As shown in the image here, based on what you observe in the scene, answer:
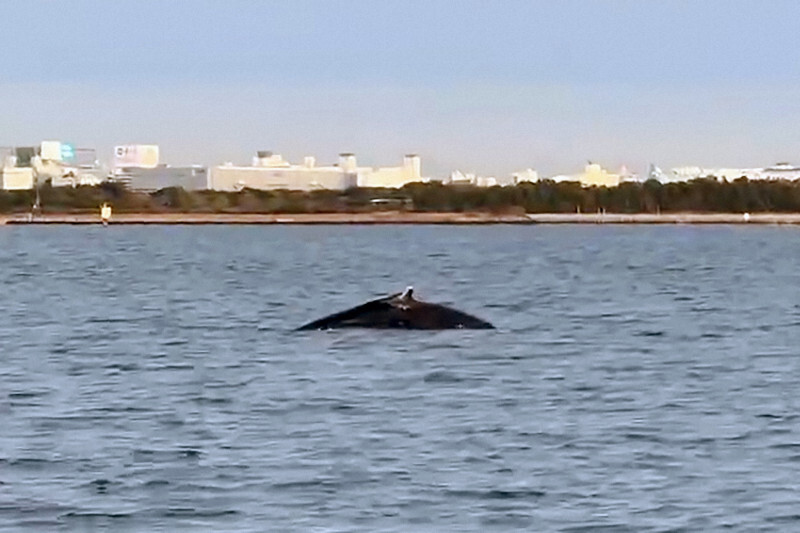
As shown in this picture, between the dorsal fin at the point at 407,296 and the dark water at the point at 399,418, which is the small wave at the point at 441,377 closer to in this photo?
the dark water at the point at 399,418

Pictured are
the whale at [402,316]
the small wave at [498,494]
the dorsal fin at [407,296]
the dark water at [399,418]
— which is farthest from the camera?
the whale at [402,316]

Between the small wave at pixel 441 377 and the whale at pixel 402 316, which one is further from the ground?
the whale at pixel 402 316

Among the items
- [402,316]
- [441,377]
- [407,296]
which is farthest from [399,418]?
[407,296]

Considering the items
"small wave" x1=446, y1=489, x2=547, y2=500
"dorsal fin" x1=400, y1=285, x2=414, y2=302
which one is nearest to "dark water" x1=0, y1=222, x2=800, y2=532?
"small wave" x1=446, y1=489, x2=547, y2=500

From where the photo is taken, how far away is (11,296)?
70.7 metres

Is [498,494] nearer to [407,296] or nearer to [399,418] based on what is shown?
[399,418]

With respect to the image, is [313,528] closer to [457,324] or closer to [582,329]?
[457,324]

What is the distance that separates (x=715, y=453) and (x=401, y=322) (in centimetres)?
1808

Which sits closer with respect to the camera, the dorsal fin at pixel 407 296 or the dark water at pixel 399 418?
the dark water at pixel 399 418

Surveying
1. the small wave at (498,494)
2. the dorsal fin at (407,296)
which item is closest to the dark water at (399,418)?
the small wave at (498,494)

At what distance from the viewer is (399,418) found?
30.7 m

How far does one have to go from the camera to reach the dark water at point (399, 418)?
23125mm

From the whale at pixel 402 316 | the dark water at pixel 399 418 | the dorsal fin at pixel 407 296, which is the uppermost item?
the dorsal fin at pixel 407 296

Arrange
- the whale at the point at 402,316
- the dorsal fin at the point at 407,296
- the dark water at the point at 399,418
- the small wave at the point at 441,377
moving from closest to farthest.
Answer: the dark water at the point at 399,418 → the small wave at the point at 441,377 → the dorsal fin at the point at 407,296 → the whale at the point at 402,316
